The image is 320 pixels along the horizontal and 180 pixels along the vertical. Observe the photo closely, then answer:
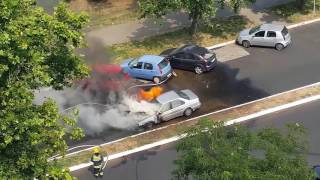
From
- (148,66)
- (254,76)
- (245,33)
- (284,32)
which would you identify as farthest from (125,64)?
(284,32)

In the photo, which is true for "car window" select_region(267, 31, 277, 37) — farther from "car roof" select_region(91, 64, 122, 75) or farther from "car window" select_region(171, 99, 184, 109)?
"car roof" select_region(91, 64, 122, 75)

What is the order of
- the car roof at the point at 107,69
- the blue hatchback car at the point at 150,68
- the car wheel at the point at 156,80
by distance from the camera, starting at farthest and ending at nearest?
1. the car roof at the point at 107,69
2. the car wheel at the point at 156,80
3. the blue hatchback car at the point at 150,68

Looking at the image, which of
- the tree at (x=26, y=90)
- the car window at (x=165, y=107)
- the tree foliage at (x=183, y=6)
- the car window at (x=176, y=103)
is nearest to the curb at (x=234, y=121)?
the car window at (x=165, y=107)

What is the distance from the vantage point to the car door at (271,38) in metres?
34.0

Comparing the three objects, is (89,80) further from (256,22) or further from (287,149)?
(287,149)

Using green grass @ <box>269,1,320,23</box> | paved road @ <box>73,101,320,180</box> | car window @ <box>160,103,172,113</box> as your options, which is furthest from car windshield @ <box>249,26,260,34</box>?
car window @ <box>160,103,172,113</box>

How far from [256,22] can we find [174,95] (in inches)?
494

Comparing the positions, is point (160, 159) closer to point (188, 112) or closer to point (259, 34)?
point (188, 112)

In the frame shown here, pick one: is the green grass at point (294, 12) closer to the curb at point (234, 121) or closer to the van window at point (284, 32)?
the van window at point (284, 32)

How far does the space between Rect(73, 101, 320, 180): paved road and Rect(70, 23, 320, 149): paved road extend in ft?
6.99

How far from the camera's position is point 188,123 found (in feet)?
91.7

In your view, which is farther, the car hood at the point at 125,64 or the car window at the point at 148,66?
the car hood at the point at 125,64

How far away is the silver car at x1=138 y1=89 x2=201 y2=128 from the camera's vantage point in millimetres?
27891

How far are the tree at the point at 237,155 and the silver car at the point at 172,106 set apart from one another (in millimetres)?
9871
